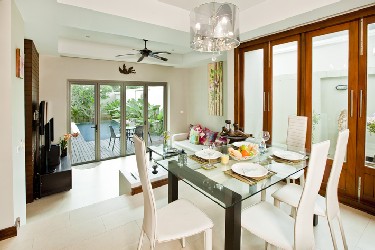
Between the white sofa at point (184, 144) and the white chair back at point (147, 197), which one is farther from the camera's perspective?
the white sofa at point (184, 144)

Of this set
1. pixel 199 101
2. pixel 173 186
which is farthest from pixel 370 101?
pixel 199 101

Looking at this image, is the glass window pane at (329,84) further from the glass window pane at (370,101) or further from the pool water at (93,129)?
the pool water at (93,129)

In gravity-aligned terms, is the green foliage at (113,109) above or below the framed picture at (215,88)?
below

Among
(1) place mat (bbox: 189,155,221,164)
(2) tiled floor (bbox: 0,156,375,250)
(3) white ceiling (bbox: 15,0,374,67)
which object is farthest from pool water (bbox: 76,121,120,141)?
(1) place mat (bbox: 189,155,221,164)

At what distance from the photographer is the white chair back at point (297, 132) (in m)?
2.68

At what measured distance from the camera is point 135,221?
2.32m

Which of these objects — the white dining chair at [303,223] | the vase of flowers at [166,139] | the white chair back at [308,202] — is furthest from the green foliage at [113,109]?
the white chair back at [308,202]

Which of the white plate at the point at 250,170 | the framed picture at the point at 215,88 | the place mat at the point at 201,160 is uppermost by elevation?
the framed picture at the point at 215,88

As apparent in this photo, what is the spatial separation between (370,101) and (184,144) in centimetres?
392

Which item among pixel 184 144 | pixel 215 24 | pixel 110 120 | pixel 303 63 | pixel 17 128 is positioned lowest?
pixel 184 144

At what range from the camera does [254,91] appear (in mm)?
3975

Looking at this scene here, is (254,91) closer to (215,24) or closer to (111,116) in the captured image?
(215,24)

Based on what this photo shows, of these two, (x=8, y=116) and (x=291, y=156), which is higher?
(x=8, y=116)

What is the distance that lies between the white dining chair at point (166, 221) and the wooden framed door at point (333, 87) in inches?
81.4
